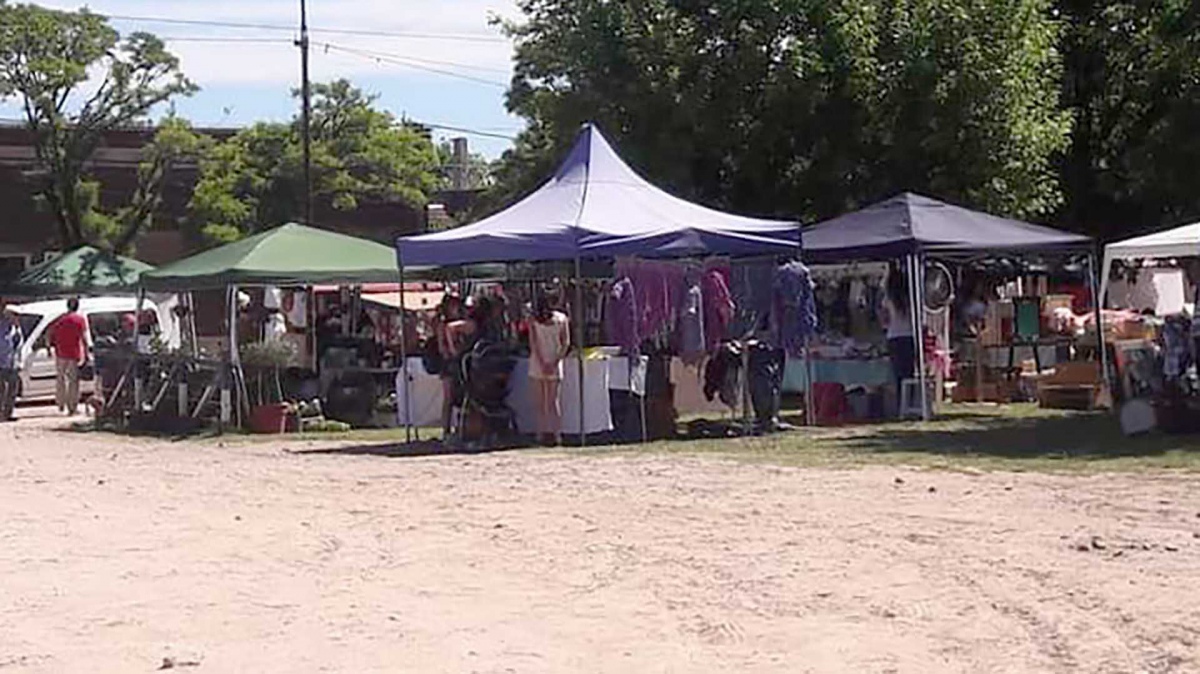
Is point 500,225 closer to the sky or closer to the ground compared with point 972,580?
closer to the sky

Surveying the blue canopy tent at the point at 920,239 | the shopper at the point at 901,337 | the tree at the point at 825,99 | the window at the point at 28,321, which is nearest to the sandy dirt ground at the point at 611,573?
the shopper at the point at 901,337

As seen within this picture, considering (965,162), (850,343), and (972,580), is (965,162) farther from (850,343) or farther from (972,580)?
(972,580)

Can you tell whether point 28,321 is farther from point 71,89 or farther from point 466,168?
point 466,168

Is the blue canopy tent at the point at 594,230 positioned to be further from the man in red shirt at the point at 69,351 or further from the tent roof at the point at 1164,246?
the man in red shirt at the point at 69,351

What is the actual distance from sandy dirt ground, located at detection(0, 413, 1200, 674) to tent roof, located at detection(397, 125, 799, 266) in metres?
3.37

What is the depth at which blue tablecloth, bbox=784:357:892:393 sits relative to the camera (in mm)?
22391

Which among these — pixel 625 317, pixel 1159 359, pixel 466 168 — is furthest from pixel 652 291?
pixel 466 168

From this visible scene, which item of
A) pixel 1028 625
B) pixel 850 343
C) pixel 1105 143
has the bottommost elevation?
pixel 1028 625

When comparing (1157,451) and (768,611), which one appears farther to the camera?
(1157,451)

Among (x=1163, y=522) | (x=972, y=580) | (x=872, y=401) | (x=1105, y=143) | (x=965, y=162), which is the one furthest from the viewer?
(x=1105, y=143)

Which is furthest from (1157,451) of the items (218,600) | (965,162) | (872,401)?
(965,162)

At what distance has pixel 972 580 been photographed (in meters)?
10.3

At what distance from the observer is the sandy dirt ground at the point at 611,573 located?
8852mm

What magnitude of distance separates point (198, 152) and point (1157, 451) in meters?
38.5
